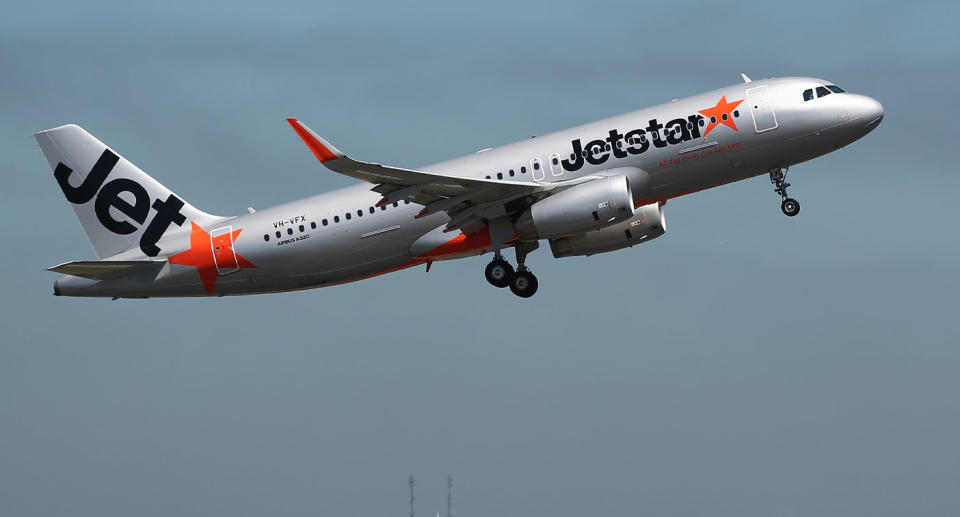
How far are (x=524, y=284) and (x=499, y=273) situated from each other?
3.57 ft

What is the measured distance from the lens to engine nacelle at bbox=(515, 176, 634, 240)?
47.8 metres

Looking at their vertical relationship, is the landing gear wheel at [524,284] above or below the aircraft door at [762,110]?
below

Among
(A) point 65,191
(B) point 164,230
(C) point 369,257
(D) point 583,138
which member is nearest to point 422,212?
(C) point 369,257

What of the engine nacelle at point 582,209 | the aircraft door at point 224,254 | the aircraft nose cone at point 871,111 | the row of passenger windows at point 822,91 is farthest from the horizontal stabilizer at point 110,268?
the aircraft nose cone at point 871,111

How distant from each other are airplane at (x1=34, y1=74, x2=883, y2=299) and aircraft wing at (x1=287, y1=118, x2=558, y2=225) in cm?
6

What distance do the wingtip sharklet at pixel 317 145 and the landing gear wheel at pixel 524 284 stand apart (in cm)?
1168

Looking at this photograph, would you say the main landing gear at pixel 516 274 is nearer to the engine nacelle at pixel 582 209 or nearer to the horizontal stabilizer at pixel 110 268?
the engine nacelle at pixel 582 209

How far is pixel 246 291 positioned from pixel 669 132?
59.6 ft

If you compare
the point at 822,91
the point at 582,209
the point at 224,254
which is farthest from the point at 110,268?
the point at 822,91

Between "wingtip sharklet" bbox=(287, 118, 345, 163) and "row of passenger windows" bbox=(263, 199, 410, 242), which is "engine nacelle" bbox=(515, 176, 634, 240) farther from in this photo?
"wingtip sharklet" bbox=(287, 118, 345, 163)

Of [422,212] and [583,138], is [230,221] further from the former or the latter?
[583,138]

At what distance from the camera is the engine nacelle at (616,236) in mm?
53094

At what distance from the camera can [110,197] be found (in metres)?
56.8

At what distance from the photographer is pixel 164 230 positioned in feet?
182
